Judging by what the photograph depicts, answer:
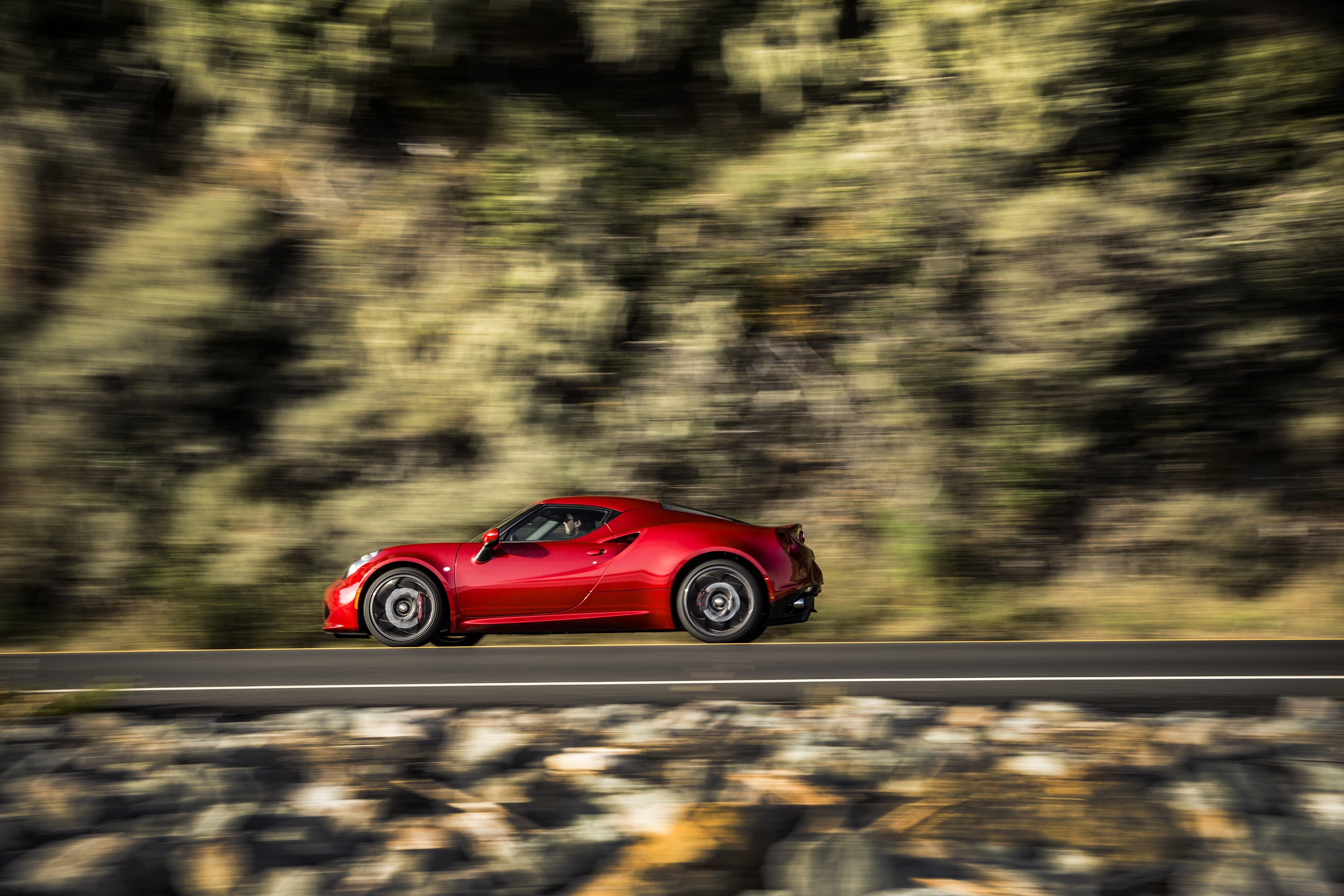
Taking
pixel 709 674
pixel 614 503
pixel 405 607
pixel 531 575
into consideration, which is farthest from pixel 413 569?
pixel 709 674

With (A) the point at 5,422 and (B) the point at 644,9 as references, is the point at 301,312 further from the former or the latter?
(B) the point at 644,9

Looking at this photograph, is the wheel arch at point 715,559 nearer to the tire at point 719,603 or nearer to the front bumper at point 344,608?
the tire at point 719,603

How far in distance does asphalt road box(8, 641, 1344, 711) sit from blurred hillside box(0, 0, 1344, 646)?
7.62ft

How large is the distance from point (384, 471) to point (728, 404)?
162 inches

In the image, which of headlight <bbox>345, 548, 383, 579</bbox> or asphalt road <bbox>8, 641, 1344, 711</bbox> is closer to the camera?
asphalt road <bbox>8, 641, 1344, 711</bbox>

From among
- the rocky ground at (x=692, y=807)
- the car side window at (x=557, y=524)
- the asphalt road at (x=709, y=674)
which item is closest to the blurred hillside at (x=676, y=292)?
the asphalt road at (x=709, y=674)

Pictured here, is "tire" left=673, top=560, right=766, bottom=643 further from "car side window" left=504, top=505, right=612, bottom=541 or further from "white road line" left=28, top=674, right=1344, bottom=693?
Result: "white road line" left=28, top=674, right=1344, bottom=693

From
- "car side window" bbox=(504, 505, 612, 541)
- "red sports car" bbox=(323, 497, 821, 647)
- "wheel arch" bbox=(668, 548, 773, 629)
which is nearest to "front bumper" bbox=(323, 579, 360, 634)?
"red sports car" bbox=(323, 497, 821, 647)

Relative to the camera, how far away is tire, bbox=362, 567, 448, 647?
8.72m

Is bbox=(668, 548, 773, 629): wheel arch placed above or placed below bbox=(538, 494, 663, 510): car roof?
below

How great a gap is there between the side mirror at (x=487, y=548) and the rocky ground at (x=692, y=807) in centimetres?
290

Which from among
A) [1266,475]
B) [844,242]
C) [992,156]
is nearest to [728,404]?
[844,242]

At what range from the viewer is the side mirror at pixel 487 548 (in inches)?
338

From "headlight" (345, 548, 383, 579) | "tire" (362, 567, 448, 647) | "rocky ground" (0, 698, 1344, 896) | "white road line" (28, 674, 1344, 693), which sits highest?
"headlight" (345, 548, 383, 579)
